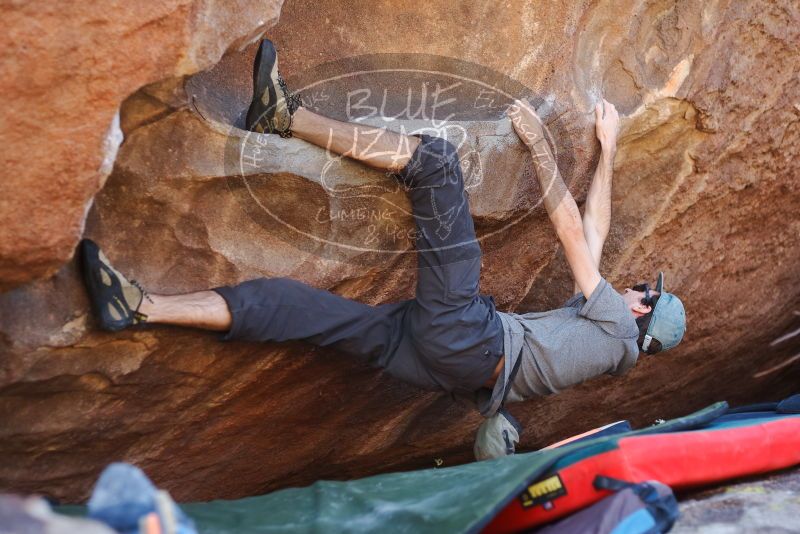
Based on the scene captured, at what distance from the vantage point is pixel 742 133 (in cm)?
388

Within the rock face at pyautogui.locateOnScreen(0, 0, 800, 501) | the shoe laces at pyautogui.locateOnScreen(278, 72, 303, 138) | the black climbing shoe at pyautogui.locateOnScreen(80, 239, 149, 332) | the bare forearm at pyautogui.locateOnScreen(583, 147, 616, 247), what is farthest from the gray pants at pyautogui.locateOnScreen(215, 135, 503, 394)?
the bare forearm at pyautogui.locateOnScreen(583, 147, 616, 247)

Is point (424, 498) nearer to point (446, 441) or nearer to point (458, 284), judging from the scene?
point (458, 284)

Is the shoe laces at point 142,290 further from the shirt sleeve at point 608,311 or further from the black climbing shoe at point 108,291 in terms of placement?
the shirt sleeve at point 608,311

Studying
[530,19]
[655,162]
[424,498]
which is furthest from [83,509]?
[655,162]

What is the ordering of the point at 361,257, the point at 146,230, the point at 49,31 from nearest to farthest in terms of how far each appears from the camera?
the point at 49,31
the point at 146,230
the point at 361,257

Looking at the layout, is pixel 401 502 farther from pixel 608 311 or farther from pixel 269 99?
pixel 269 99

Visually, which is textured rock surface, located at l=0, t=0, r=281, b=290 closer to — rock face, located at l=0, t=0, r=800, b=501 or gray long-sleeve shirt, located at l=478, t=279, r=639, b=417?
rock face, located at l=0, t=0, r=800, b=501

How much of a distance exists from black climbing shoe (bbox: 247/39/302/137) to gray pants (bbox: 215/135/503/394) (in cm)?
46

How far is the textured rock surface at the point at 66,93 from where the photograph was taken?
2314 mm

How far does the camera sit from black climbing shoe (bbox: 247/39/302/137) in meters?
2.97

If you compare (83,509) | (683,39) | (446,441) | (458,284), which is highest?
(683,39)

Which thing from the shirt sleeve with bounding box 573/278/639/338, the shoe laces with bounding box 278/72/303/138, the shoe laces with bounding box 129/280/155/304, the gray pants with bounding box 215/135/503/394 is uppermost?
the shoe laces with bounding box 278/72/303/138

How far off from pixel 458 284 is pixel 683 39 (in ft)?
4.67

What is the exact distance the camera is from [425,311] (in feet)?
10.6
